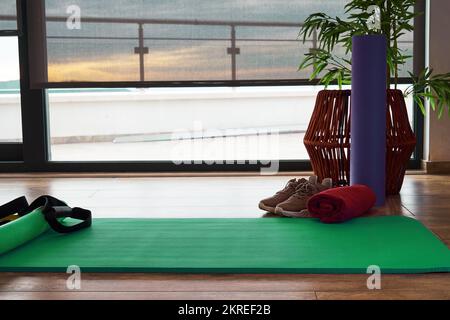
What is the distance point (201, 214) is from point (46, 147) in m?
1.75

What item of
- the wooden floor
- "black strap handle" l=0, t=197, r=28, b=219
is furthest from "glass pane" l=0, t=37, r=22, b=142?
"black strap handle" l=0, t=197, r=28, b=219

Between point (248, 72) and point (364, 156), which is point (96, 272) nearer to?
point (364, 156)

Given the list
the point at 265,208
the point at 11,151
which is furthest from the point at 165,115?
the point at 265,208

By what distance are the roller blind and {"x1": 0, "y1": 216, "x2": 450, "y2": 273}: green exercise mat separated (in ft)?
5.21

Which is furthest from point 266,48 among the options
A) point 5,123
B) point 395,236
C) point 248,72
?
point 5,123

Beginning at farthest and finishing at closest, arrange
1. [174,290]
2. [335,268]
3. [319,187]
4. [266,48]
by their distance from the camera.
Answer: [266,48] → [319,187] → [335,268] → [174,290]

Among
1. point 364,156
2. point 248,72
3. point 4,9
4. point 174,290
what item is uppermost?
point 4,9

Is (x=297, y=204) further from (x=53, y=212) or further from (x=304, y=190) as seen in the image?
(x=53, y=212)

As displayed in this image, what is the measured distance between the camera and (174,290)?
170 cm

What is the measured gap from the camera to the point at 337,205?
245cm

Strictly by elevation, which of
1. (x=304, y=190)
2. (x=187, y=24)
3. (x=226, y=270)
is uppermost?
(x=187, y=24)

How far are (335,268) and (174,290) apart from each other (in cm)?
46

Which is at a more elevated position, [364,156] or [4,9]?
[4,9]

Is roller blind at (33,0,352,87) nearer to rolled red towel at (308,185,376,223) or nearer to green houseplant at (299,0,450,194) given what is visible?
green houseplant at (299,0,450,194)
